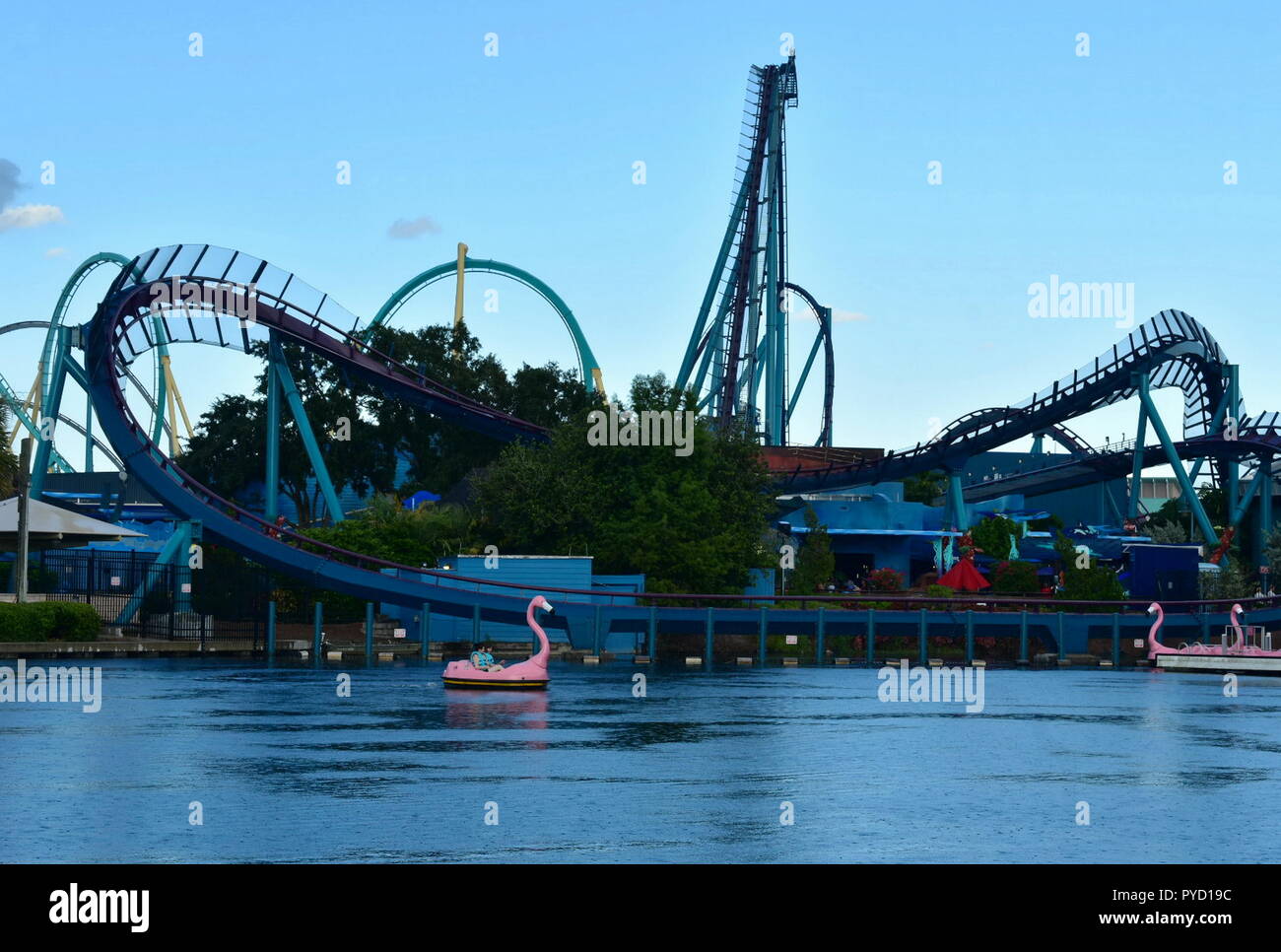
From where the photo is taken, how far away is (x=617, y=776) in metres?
28.7

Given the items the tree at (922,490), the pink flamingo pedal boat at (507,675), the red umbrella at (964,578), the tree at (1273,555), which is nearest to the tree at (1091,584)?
the red umbrella at (964,578)

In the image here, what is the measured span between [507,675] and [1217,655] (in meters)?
26.6

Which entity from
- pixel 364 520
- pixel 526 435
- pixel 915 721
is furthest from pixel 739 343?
pixel 915 721

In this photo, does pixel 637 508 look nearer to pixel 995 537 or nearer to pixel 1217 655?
pixel 995 537

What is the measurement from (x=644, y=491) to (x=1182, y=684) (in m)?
20.1

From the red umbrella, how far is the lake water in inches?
737

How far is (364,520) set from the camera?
210 feet

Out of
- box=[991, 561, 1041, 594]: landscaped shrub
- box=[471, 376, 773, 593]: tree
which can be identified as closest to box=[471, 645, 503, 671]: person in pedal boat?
box=[471, 376, 773, 593]: tree

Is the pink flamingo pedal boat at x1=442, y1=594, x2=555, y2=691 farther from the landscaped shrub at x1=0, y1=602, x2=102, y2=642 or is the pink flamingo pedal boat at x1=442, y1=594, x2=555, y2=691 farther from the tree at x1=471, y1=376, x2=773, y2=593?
the tree at x1=471, y1=376, x2=773, y2=593

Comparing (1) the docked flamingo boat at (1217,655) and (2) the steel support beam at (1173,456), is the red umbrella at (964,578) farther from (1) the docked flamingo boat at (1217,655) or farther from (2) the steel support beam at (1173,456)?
(2) the steel support beam at (1173,456)

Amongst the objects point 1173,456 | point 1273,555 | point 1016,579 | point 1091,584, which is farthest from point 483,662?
point 1273,555

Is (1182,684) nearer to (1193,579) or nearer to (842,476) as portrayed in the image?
(1193,579)

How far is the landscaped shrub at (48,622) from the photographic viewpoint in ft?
147

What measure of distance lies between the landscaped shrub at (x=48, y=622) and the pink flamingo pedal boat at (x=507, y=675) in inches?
417
